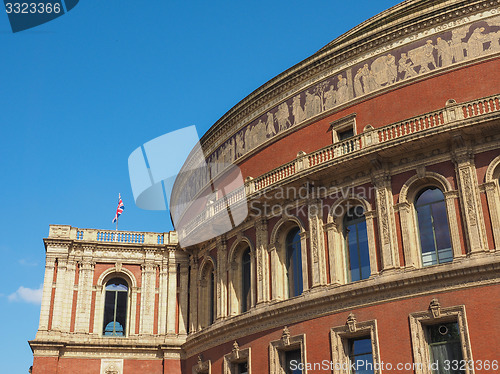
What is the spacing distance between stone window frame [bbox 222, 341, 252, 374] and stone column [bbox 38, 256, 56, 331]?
1107cm

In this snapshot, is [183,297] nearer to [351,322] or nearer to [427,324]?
[351,322]

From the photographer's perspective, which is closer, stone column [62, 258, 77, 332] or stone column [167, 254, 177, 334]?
stone column [62, 258, 77, 332]

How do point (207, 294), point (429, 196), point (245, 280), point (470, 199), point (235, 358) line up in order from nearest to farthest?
point (470, 199) < point (429, 196) < point (235, 358) < point (245, 280) < point (207, 294)

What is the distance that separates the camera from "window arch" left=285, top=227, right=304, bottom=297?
1036 inches

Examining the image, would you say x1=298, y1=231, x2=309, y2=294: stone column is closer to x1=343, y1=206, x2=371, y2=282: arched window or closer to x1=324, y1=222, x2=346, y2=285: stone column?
x1=324, y1=222, x2=346, y2=285: stone column

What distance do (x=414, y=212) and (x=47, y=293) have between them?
2062 centimetres

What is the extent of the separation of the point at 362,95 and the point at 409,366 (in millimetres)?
11168

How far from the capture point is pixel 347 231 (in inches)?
989

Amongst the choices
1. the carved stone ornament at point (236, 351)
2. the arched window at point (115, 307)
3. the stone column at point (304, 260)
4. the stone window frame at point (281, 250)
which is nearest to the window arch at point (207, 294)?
the carved stone ornament at point (236, 351)

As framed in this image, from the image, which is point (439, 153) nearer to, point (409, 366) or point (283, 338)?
point (409, 366)

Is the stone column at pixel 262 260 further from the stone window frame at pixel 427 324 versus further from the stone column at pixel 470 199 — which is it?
the stone column at pixel 470 199

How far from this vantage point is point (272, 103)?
3053 cm

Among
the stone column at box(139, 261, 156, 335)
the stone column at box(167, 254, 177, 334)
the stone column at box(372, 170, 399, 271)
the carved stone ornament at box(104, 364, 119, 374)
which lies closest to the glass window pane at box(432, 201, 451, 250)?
the stone column at box(372, 170, 399, 271)

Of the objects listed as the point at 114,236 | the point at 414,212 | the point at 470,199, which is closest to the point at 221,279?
the point at 114,236
